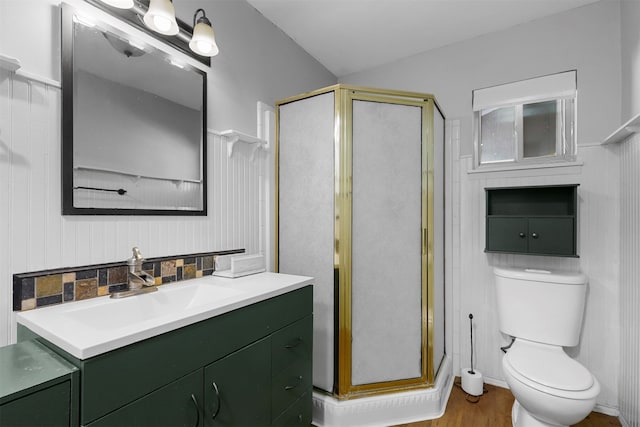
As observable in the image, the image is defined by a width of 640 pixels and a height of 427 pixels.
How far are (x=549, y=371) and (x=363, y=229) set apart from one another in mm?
1205

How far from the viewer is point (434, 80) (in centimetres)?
252

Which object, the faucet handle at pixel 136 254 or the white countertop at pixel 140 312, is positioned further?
the faucet handle at pixel 136 254

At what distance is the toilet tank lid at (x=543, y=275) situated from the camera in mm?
1875

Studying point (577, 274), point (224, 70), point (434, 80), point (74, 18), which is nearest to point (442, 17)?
point (434, 80)

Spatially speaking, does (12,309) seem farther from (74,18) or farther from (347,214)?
(347,214)

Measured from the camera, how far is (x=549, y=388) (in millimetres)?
1478

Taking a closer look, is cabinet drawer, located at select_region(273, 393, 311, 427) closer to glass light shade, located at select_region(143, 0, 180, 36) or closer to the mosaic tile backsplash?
the mosaic tile backsplash

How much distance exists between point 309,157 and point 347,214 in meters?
0.44

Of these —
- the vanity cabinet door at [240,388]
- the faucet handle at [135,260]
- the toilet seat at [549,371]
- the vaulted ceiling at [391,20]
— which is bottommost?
the toilet seat at [549,371]

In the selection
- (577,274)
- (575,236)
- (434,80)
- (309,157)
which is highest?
(434,80)

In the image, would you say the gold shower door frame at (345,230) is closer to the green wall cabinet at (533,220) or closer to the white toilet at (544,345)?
the white toilet at (544,345)

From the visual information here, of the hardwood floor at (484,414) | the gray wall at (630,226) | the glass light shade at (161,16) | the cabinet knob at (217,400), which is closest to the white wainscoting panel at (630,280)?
the gray wall at (630,226)

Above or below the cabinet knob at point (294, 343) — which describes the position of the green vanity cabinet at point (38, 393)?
above

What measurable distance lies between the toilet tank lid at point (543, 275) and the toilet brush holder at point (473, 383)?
73 centimetres
